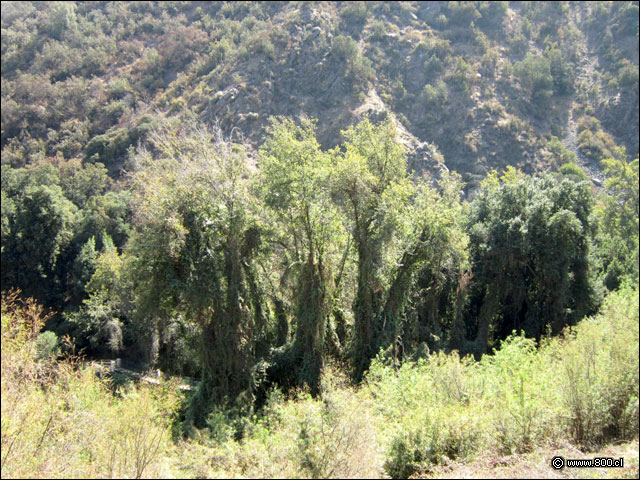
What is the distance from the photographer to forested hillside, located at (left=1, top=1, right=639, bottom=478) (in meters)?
10.4

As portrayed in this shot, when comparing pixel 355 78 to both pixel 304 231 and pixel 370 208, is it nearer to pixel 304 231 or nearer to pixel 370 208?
pixel 370 208

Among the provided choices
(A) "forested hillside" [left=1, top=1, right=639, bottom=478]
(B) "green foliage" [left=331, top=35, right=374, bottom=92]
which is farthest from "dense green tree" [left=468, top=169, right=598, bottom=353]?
(B) "green foliage" [left=331, top=35, right=374, bottom=92]

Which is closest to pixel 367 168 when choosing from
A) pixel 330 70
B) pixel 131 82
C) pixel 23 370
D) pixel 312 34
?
pixel 23 370

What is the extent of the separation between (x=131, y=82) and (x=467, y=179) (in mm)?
41044

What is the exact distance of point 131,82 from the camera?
2267 inches

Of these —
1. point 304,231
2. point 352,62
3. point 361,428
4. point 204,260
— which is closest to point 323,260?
point 304,231

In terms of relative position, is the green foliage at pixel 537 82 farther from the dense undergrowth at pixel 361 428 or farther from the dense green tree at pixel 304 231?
the dense undergrowth at pixel 361 428

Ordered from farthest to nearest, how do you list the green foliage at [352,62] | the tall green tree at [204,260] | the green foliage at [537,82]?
the green foliage at [537,82], the green foliage at [352,62], the tall green tree at [204,260]

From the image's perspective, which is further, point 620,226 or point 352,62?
point 352,62

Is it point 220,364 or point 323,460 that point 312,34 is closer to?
point 220,364

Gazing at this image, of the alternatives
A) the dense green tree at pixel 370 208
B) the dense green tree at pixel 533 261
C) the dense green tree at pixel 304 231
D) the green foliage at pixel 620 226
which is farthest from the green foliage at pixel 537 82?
the dense green tree at pixel 304 231

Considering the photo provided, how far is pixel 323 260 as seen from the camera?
59.1 feet

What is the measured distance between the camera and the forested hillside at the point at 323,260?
10.4 m

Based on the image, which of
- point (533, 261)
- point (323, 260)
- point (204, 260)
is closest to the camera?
point (204, 260)
